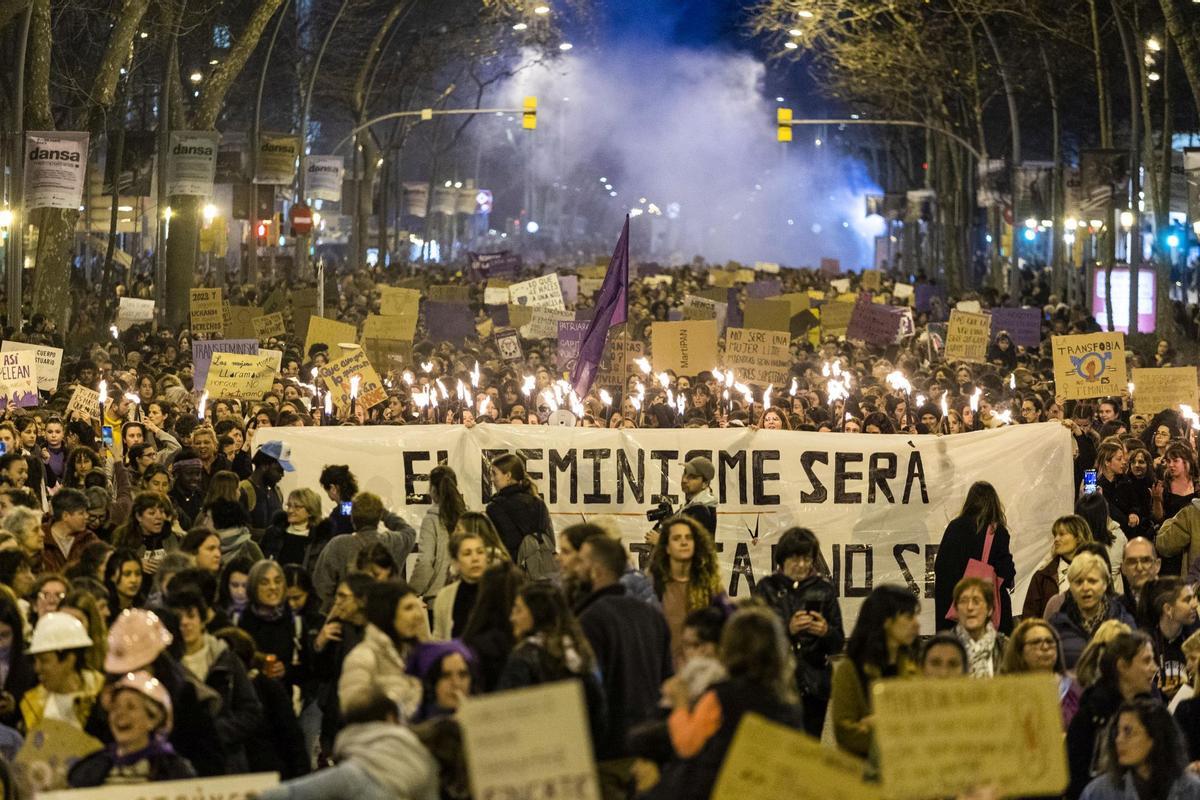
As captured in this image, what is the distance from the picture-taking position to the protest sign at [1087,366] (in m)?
18.8

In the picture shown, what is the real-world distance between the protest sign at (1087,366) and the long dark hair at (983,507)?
7.99 meters

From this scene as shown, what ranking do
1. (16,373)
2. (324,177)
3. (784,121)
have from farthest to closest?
(324,177) < (784,121) < (16,373)

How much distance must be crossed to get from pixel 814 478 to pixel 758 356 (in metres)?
7.78

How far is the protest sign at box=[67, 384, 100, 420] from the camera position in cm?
1637

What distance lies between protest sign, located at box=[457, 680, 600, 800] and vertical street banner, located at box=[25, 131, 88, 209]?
73.0 feet

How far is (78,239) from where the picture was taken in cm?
6631

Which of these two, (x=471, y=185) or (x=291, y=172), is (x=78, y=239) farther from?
(x=471, y=185)

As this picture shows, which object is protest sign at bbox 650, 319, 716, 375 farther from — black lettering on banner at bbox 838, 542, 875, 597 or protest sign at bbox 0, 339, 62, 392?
black lettering on banner at bbox 838, 542, 875, 597

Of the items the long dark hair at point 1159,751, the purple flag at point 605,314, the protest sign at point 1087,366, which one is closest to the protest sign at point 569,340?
the protest sign at point 1087,366

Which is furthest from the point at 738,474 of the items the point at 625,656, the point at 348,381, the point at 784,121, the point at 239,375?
the point at 784,121

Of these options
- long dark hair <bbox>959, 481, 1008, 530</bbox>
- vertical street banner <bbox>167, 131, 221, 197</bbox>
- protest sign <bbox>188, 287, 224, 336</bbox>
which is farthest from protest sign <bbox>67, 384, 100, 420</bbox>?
vertical street banner <bbox>167, 131, 221, 197</bbox>

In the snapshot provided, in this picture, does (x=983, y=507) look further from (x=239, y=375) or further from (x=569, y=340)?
(x=569, y=340)

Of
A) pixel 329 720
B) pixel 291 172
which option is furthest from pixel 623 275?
pixel 291 172

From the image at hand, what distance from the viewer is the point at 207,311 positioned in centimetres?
2581
